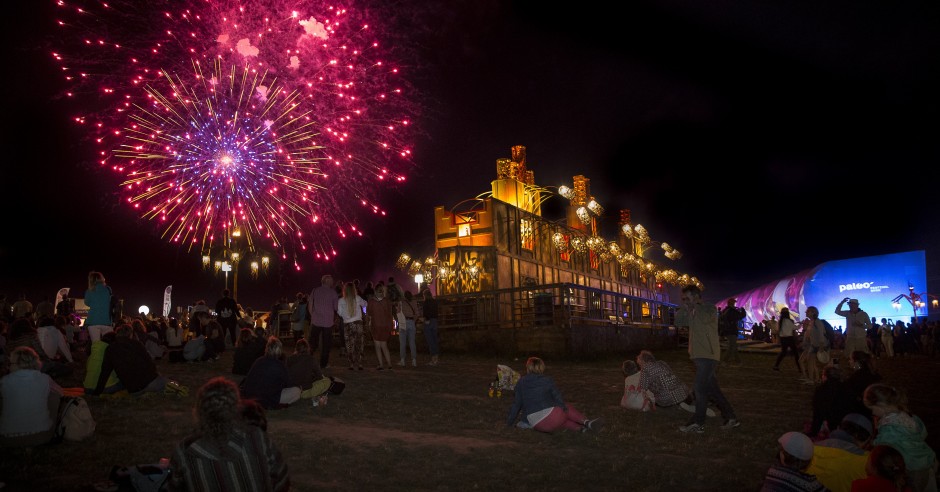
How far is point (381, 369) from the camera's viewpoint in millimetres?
14031

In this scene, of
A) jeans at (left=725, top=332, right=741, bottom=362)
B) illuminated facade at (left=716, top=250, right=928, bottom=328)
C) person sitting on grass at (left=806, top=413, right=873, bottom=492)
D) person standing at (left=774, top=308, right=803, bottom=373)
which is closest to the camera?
person sitting on grass at (left=806, top=413, right=873, bottom=492)

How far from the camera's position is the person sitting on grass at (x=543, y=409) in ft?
26.1

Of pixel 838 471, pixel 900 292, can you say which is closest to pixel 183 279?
pixel 838 471

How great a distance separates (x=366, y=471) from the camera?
6.05 metres

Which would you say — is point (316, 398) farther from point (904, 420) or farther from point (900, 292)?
point (900, 292)

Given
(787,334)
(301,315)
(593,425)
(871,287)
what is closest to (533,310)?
(787,334)

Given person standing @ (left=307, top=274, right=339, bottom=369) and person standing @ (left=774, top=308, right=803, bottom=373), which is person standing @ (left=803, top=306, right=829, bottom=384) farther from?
person standing @ (left=307, top=274, right=339, bottom=369)

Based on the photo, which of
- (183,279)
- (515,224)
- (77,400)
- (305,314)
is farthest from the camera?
(183,279)

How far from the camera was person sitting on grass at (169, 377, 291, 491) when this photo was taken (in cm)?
358

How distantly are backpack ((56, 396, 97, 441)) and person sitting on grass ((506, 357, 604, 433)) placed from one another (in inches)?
199

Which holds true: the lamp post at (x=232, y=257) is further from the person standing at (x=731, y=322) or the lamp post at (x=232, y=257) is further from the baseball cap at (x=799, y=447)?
the baseball cap at (x=799, y=447)

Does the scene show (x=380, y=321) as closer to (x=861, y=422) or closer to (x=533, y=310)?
(x=861, y=422)

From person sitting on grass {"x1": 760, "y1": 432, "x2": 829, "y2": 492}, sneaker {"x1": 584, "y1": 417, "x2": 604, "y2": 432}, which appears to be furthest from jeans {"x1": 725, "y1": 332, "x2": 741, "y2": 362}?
person sitting on grass {"x1": 760, "y1": 432, "x2": 829, "y2": 492}

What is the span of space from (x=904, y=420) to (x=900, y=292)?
190 feet
